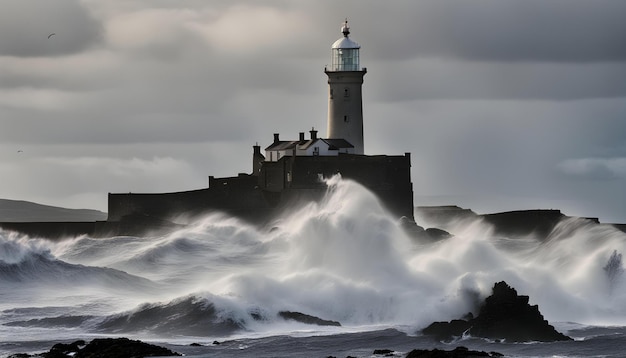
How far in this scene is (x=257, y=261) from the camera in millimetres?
55188

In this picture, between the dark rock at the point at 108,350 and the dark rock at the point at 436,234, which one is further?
the dark rock at the point at 436,234

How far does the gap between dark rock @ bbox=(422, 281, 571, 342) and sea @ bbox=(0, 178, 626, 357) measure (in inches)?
17.0

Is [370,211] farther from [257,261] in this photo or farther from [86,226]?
[86,226]

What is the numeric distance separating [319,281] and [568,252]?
1075cm

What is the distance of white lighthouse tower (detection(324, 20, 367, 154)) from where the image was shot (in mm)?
57750

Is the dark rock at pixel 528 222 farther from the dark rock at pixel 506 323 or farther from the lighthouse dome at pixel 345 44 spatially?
the dark rock at pixel 506 323

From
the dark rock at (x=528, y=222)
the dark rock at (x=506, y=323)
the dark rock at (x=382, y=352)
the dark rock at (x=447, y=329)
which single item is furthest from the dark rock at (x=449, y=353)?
the dark rock at (x=528, y=222)

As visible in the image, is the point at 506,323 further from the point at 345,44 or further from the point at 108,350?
the point at 345,44

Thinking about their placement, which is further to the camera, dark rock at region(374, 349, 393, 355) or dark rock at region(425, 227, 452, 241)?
dark rock at region(425, 227, 452, 241)

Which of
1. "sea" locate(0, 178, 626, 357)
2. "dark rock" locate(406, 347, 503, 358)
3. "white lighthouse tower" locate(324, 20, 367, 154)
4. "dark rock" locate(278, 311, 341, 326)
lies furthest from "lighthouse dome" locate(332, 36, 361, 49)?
"dark rock" locate(406, 347, 503, 358)

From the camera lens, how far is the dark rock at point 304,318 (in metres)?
42.2

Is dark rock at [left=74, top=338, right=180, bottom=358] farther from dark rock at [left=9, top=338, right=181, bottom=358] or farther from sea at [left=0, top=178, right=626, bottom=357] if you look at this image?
sea at [left=0, top=178, right=626, bottom=357]

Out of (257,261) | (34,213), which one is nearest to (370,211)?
(257,261)

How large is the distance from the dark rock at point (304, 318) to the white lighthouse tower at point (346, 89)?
15927mm
